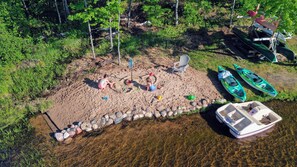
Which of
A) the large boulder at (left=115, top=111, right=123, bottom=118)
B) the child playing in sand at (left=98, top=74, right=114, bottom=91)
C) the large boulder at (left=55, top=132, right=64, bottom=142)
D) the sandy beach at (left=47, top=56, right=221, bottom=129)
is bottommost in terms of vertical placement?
the large boulder at (left=55, top=132, right=64, bottom=142)

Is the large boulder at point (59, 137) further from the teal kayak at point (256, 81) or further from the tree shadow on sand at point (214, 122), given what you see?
the teal kayak at point (256, 81)

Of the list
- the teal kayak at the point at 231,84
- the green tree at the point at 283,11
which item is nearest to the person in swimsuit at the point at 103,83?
the teal kayak at the point at 231,84

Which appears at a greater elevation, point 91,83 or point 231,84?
point 91,83

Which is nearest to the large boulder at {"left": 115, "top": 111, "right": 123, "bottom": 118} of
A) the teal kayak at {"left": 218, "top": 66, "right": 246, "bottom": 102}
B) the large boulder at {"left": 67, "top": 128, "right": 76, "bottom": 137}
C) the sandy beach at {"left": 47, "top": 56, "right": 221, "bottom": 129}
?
the sandy beach at {"left": 47, "top": 56, "right": 221, "bottom": 129}

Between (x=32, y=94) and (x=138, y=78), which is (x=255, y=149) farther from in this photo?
(x=32, y=94)

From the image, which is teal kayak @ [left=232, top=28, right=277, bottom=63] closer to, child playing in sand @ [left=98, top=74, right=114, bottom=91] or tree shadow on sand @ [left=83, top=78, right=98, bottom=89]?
child playing in sand @ [left=98, top=74, right=114, bottom=91]

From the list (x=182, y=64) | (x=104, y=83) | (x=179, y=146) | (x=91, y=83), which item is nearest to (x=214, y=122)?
(x=179, y=146)

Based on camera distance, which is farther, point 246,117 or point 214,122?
point 214,122

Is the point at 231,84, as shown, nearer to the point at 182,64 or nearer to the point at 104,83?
the point at 182,64
